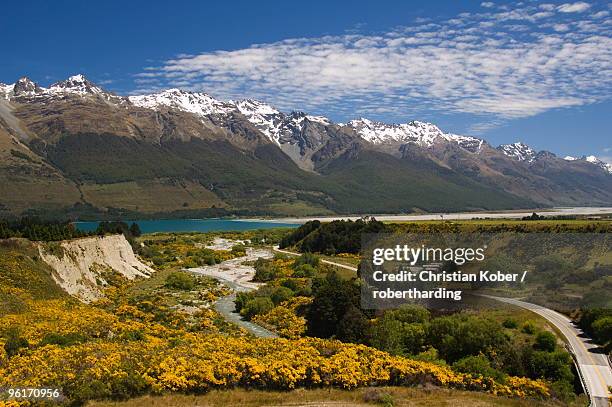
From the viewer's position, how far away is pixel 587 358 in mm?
46438

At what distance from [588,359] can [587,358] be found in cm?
29

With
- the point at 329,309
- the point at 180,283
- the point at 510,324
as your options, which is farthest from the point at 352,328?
the point at 180,283

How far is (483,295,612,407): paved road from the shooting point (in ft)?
127

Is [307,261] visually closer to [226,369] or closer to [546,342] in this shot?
[546,342]

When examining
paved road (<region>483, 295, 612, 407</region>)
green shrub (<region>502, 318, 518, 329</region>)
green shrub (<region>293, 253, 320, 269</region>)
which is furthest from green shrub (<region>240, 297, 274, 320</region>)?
green shrub (<region>293, 253, 320, 269</region>)

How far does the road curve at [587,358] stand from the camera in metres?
38.6

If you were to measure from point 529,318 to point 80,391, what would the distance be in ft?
154

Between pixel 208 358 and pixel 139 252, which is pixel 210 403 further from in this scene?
pixel 139 252

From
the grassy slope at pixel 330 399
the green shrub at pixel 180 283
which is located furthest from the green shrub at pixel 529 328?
the green shrub at pixel 180 283

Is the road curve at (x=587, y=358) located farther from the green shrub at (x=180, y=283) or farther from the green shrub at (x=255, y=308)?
the green shrub at (x=180, y=283)

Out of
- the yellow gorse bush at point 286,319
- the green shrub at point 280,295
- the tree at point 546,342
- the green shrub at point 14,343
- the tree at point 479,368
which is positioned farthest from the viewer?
the green shrub at point 280,295

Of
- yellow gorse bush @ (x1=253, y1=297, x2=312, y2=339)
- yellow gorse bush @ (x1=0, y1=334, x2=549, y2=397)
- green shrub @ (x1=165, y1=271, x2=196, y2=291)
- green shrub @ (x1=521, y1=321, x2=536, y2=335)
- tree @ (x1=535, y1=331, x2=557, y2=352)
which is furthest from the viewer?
green shrub @ (x1=165, y1=271, x2=196, y2=291)

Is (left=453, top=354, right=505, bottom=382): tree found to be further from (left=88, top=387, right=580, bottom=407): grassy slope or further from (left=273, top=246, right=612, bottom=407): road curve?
(left=273, top=246, right=612, bottom=407): road curve

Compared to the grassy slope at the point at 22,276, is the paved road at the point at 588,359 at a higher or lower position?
lower
